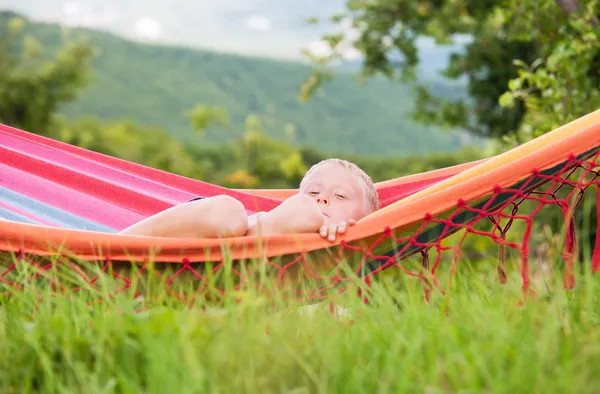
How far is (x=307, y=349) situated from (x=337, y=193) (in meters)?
0.96

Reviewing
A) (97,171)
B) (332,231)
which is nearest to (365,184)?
(332,231)

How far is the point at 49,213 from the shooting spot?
2176 mm

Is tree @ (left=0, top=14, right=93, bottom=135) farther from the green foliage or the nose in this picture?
the nose

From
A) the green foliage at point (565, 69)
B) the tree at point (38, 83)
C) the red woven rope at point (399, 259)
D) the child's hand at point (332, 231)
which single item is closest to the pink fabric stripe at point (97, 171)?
the red woven rope at point (399, 259)

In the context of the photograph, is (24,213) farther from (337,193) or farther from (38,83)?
(38,83)

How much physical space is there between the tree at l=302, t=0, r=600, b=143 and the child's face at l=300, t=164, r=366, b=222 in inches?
40.3

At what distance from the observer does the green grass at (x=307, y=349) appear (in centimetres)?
99

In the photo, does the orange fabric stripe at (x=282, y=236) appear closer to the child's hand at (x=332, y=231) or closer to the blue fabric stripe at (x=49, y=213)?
the child's hand at (x=332, y=231)

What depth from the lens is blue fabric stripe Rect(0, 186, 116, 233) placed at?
6.91 ft

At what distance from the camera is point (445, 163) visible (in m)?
9.15

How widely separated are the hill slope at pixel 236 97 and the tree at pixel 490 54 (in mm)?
12316

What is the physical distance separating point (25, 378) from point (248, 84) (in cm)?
2012

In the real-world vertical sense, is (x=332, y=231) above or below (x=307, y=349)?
above

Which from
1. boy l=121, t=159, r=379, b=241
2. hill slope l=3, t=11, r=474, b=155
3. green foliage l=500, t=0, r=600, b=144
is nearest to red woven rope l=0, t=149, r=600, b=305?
boy l=121, t=159, r=379, b=241
